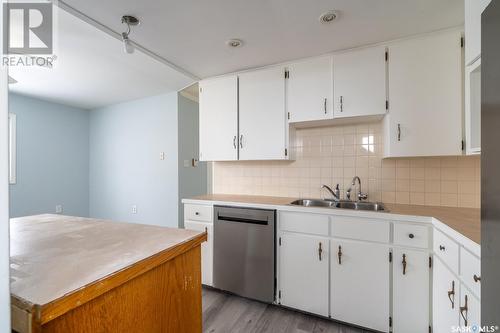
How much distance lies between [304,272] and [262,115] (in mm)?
1493

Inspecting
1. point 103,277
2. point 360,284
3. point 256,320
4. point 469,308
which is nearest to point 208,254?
point 256,320

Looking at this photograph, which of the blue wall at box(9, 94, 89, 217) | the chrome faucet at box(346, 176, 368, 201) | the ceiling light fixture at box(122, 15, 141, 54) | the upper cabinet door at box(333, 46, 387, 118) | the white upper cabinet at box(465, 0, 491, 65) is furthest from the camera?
the blue wall at box(9, 94, 89, 217)

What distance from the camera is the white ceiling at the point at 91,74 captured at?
6.13 feet

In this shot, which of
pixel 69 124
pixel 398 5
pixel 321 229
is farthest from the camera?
pixel 69 124

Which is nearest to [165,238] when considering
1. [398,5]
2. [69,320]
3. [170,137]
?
[69,320]

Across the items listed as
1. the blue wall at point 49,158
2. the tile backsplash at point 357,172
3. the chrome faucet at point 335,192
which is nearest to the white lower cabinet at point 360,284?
the chrome faucet at point 335,192

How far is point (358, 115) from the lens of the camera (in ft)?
6.27

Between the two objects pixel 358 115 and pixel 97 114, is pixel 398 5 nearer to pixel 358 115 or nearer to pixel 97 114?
pixel 358 115

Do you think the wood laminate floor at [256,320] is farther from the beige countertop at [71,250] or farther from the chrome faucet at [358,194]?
the beige countertop at [71,250]

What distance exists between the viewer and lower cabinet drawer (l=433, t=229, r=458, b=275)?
1.20 metres

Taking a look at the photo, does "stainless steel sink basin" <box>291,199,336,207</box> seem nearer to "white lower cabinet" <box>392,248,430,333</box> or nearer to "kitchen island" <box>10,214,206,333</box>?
"white lower cabinet" <box>392,248,430,333</box>

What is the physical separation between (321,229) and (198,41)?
1.85 m

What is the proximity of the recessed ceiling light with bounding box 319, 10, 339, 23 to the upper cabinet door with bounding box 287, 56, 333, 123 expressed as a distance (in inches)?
17.5

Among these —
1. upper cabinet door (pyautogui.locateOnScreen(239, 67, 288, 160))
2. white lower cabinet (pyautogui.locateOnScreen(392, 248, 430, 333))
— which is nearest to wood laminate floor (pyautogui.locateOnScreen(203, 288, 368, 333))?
white lower cabinet (pyautogui.locateOnScreen(392, 248, 430, 333))
